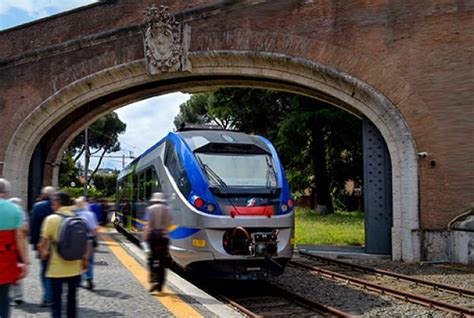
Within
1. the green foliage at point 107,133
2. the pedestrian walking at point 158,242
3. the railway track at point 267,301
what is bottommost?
the railway track at point 267,301

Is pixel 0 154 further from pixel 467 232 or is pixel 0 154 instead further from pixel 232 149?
pixel 467 232

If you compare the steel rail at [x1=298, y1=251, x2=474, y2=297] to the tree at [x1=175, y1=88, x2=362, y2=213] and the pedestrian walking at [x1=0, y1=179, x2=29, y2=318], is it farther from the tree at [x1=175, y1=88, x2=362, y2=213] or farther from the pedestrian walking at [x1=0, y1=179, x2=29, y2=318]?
the tree at [x1=175, y1=88, x2=362, y2=213]

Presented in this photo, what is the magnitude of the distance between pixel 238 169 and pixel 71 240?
4.75 metres

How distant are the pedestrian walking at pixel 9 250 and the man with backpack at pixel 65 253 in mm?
321

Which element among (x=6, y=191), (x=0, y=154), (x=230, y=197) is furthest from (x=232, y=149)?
(x=0, y=154)

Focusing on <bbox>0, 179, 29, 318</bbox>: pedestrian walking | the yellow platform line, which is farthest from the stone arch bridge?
<bbox>0, 179, 29, 318</bbox>: pedestrian walking

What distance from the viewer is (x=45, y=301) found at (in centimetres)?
704

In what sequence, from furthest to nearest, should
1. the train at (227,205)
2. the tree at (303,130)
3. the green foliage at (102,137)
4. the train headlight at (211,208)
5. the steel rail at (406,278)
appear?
the green foliage at (102,137) → the tree at (303,130) → the steel rail at (406,278) → the train headlight at (211,208) → the train at (227,205)

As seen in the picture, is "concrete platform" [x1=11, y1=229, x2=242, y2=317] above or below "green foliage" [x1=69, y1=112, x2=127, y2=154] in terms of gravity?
below

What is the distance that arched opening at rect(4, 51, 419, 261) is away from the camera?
13.9 m

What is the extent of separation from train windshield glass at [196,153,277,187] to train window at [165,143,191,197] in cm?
39

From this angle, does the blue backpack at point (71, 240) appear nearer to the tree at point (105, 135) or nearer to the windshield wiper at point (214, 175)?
the windshield wiper at point (214, 175)

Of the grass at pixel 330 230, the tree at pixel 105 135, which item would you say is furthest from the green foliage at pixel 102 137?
the grass at pixel 330 230

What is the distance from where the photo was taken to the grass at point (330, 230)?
1817 centimetres
